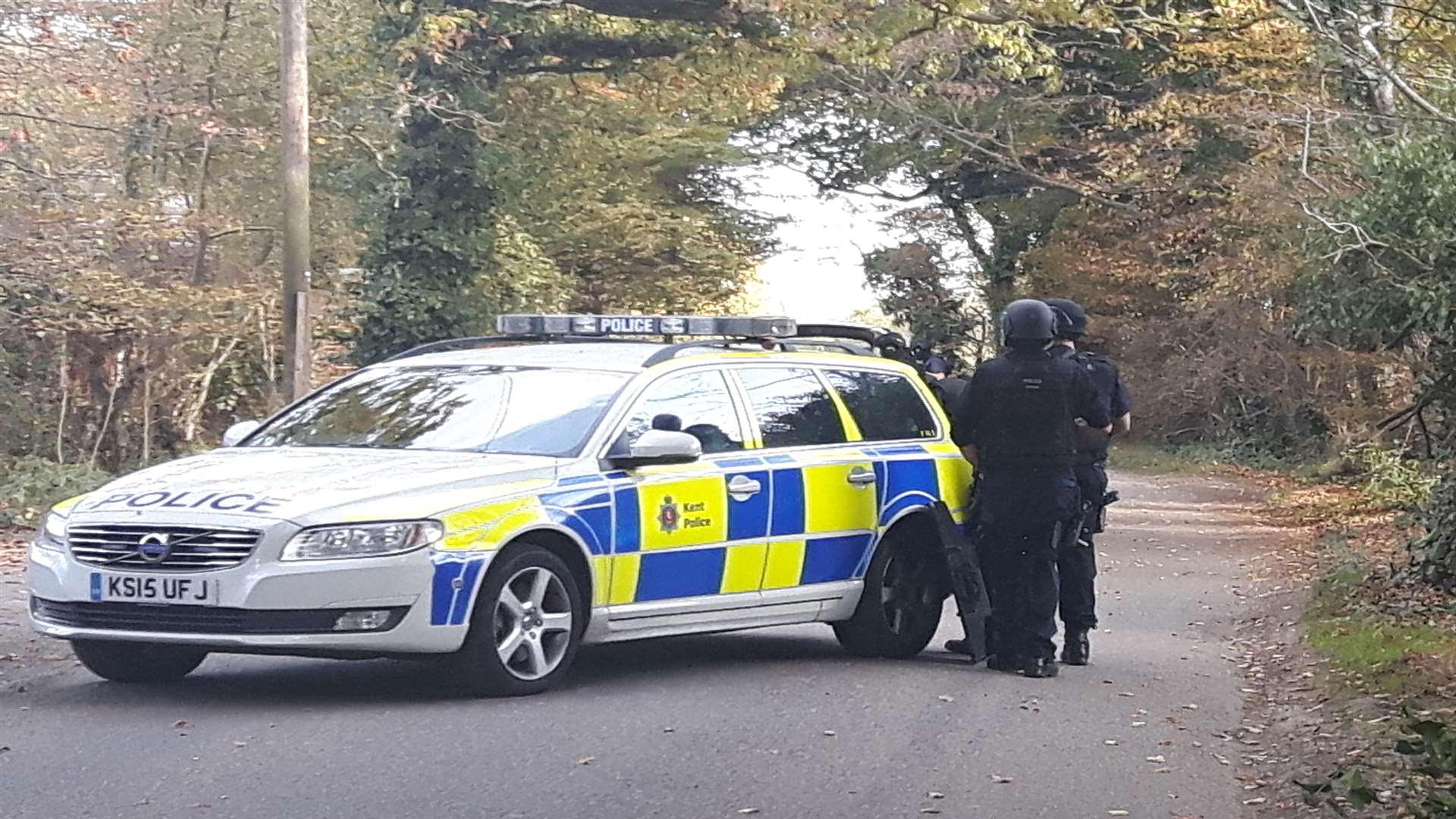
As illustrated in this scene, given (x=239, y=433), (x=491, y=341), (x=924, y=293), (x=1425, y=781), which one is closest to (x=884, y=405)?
(x=491, y=341)

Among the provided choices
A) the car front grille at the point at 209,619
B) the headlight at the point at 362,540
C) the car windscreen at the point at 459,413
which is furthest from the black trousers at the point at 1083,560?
the car front grille at the point at 209,619

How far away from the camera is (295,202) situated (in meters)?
16.6

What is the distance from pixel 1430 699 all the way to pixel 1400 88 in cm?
813

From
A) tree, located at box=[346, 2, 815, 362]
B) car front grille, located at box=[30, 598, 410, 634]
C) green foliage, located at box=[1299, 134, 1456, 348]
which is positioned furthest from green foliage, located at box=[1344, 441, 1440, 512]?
car front grille, located at box=[30, 598, 410, 634]

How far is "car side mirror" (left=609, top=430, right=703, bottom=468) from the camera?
31.6 ft

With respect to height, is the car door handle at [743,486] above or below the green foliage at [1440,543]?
above

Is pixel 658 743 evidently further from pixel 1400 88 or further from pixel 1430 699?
pixel 1400 88

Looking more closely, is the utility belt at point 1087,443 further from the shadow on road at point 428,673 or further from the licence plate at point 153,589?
the licence plate at point 153,589

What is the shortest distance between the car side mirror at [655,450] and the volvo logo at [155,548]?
201 cm

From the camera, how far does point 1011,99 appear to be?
36.1m

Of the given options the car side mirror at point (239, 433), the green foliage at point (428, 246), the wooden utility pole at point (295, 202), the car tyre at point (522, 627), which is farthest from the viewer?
the green foliage at point (428, 246)

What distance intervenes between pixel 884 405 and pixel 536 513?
3044mm

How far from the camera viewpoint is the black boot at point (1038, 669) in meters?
10.8

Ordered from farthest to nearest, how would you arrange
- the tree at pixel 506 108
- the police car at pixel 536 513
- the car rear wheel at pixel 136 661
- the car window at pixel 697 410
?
the tree at pixel 506 108 → the car window at pixel 697 410 → the car rear wheel at pixel 136 661 → the police car at pixel 536 513
